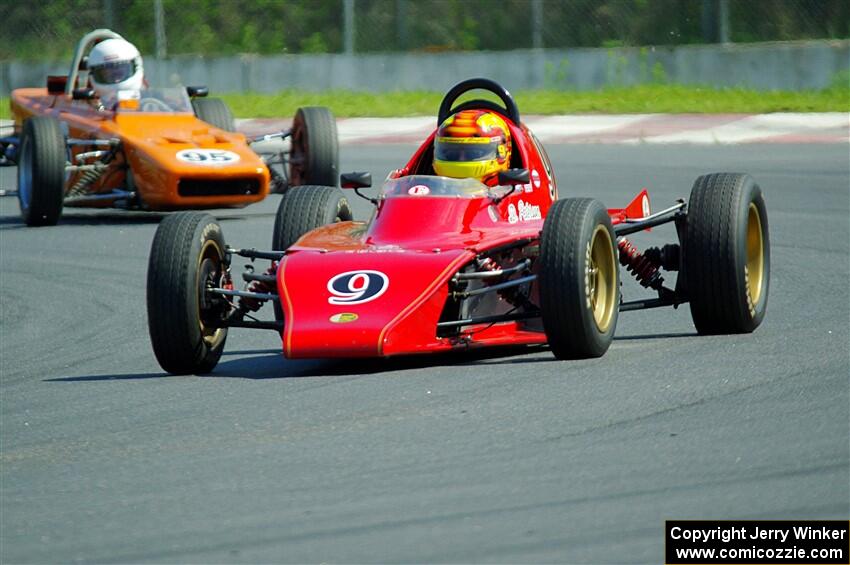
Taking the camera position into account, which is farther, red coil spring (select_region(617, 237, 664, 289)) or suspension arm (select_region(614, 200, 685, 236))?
red coil spring (select_region(617, 237, 664, 289))

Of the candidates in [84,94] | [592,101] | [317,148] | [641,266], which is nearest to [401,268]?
[641,266]

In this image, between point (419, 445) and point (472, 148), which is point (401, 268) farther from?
point (419, 445)

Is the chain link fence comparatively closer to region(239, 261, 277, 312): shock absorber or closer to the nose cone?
region(239, 261, 277, 312): shock absorber

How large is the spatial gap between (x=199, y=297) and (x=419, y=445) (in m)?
2.08

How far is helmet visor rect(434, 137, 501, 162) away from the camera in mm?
8680

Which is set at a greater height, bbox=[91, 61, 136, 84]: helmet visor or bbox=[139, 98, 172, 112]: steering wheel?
bbox=[91, 61, 136, 84]: helmet visor

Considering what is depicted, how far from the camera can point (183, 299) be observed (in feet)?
24.7

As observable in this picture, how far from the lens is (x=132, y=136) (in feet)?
46.8

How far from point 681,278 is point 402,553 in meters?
3.88

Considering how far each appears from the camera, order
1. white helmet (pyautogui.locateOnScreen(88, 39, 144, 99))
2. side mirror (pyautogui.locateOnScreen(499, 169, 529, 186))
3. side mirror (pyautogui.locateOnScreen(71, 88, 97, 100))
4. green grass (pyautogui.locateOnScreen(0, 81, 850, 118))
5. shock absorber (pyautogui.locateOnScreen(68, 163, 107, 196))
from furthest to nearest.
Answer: green grass (pyautogui.locateOnScreen(0, 81, 850, 118)), white helmet (pyautogui.locateOnScreen(88, 39, 144, 99)), side mirror (pyautogui.locateOnScreen(71, 88, 97, 100)), shock absorber (pyautogui.locateOnScreen(68, 163, 107, 196)), side mirror (pyautogui.locateOnScreen(499, 169, 529, 186))

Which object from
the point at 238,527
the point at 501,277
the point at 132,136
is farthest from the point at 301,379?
the point at 132,136

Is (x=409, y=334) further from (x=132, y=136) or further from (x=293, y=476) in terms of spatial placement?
(x=132, y=136)

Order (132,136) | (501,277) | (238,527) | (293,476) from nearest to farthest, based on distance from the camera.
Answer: (238,527) < (293,476) < (501,277) < (132,136)

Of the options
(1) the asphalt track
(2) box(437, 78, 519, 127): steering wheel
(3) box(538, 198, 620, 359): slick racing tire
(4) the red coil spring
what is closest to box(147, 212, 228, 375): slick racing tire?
(1) the asphalt track
